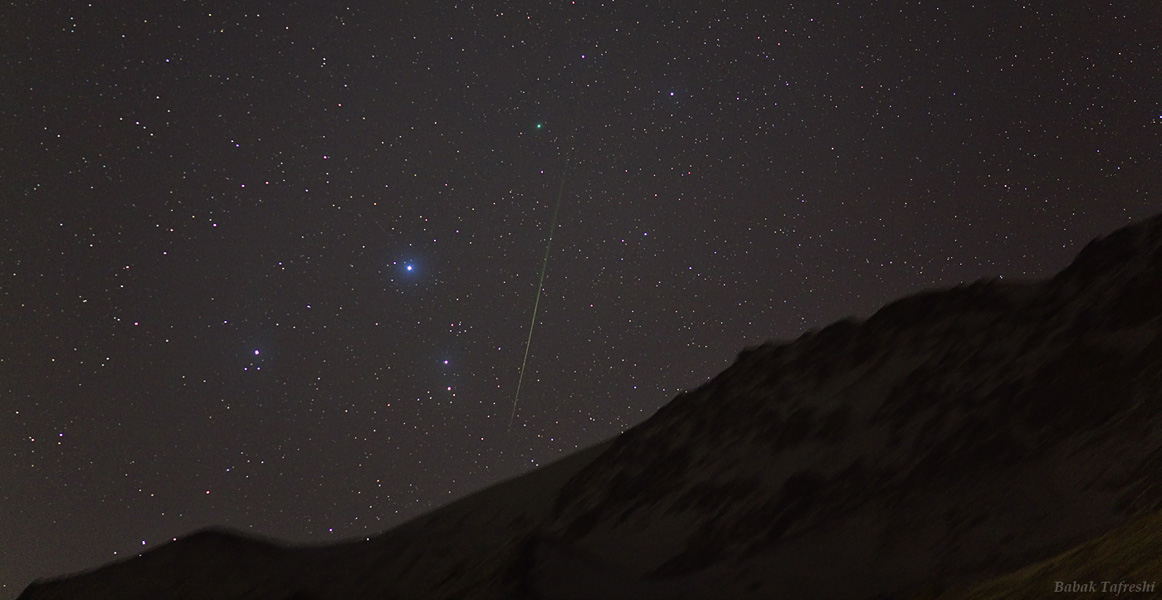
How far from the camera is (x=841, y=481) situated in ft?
131

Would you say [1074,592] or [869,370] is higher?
[869,370]

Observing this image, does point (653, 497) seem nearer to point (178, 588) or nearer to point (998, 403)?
point (998, 403)

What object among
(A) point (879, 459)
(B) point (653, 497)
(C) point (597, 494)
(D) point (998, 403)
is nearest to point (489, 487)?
(C) point (597, 494)

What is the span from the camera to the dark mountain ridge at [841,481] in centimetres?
2931

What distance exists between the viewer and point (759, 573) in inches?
1362

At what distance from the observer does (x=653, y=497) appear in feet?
161

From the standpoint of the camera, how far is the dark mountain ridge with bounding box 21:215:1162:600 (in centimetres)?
2931

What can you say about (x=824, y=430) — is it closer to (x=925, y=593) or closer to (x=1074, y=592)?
(x=925, y=593)

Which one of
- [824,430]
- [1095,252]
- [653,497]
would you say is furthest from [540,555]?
[1095,252]

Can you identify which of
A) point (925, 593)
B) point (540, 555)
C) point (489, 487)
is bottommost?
point (925, 593)

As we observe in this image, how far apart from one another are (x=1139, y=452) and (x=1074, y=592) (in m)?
15.6

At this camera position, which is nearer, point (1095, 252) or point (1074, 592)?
point (1074, 592)

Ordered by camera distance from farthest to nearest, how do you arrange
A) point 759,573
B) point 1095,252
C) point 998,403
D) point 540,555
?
point 1095,252 < point 540,555 < point 998,403 < point 759,573

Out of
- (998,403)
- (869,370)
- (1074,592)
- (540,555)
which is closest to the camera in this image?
(1074,592)
